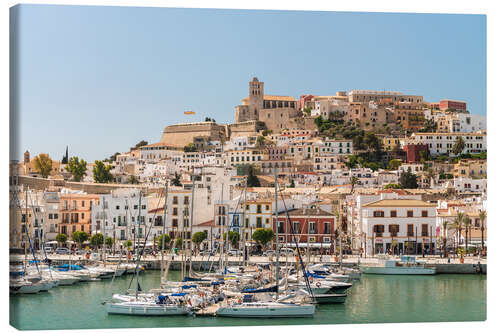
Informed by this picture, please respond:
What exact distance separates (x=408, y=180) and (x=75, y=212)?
19.1 m

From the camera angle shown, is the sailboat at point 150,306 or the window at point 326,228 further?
the window at point 326,228

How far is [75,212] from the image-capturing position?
24.8m

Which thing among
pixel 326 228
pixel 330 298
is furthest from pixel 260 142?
pixel 330 298

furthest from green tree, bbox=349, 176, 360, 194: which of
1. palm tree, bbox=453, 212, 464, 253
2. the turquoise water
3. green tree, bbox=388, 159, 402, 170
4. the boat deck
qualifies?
the boat deck

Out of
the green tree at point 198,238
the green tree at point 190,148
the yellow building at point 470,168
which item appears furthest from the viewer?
the green tree at point 190,148

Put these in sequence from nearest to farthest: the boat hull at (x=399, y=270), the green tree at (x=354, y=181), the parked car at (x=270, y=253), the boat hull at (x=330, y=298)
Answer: the boat hull at (x=330, y=298) → the boat hull at (x=399, y=270) → the parked car at (x=270, y=253) → the green tree at (x=354, y=181)

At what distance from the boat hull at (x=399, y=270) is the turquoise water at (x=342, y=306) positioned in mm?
683

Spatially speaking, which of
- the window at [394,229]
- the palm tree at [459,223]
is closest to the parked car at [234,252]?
the window at [394,229]

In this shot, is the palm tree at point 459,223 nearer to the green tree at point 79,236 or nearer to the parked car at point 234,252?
the parked car at point 234,252

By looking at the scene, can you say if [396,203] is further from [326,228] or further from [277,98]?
[277,98]

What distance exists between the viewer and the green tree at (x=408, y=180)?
3870 cm

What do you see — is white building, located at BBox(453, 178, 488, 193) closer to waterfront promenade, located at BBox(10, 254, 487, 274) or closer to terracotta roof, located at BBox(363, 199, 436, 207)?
terracotta roof, located at BBox(363, 199, 436, 207)

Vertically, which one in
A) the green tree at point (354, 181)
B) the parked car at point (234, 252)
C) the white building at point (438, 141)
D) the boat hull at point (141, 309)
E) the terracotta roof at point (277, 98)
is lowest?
the boat hull at point (141, 309)
